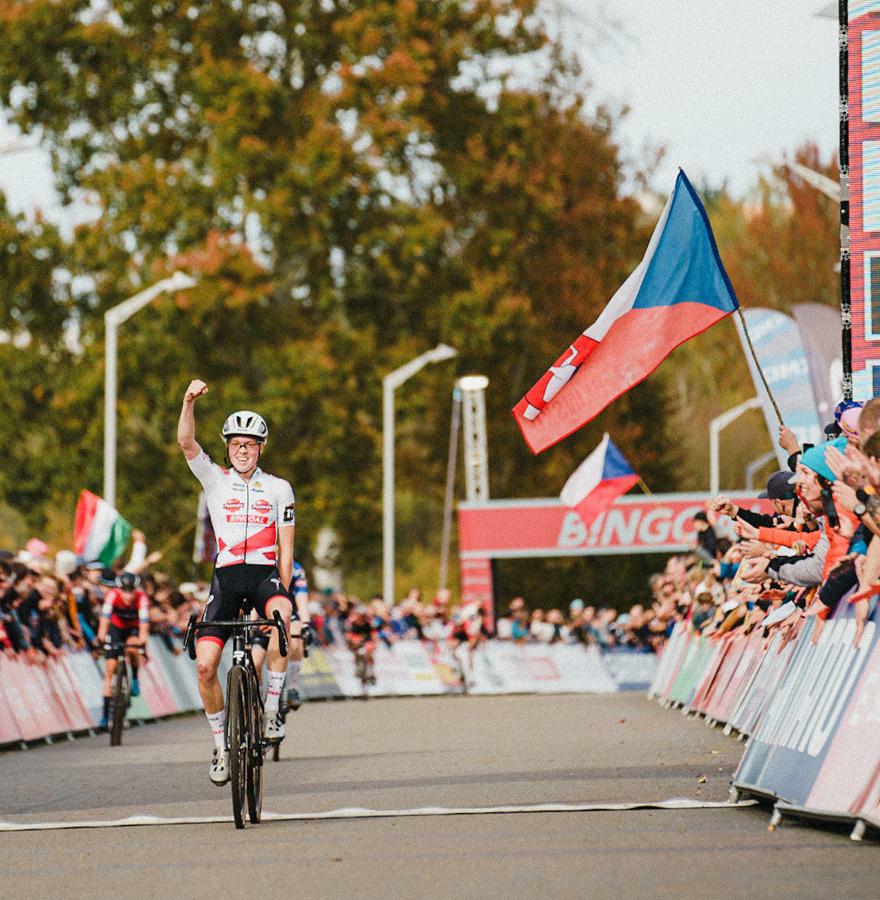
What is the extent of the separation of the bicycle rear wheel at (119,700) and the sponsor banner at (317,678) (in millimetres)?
13882

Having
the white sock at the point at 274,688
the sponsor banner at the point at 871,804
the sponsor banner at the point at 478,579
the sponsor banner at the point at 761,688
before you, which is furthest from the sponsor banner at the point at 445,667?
the sponsor banner at the point at 871,804

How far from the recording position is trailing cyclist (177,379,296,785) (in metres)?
12.4

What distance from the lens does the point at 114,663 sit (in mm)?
22016

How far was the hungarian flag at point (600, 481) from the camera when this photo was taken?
115 feet

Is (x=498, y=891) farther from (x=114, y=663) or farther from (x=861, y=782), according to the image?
(x=114, y=663)

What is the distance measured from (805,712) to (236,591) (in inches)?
131

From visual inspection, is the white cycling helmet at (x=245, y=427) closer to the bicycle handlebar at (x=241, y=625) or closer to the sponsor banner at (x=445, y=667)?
the bicycle handlebar at (x=241, y=625)

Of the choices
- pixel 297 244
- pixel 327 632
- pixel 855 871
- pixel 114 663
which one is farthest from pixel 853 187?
pixel 297 244

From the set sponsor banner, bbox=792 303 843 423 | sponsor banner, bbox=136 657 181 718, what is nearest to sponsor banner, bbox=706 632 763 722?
sponsor banner, bbox=792 303 843 423

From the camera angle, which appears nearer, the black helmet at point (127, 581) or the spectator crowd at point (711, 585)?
the spectator crowd at point (711, 585)

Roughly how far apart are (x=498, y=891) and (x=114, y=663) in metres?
13.9

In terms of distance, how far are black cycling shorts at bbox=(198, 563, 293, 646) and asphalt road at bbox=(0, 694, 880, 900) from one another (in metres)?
1.09

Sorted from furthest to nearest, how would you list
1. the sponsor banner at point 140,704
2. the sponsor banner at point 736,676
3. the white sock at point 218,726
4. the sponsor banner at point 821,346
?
1. the sponsor banner at point 140,704
2. the sponsor banner at point 821,346
3. the sponsor banner at point 736,676
4. the white sock at point 218,726

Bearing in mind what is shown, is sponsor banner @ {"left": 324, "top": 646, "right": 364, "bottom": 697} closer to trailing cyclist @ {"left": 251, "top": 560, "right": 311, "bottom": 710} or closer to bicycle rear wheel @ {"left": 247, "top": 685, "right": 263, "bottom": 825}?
trailing cyclist @ {"left": 251, "top": 560, "right": 311, "bottom": 710}
